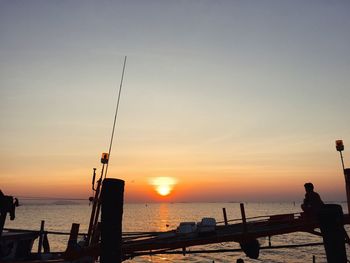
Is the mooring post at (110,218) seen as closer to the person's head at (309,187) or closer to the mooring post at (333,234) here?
the mooring post at (333,234)

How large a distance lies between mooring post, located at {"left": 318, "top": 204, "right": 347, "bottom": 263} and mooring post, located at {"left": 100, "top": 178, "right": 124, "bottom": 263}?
5.95 metres

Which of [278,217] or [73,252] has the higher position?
[278,217]

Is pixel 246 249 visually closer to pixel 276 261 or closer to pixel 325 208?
pixel 325 208

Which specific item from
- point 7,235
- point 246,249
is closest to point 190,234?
point 246,249

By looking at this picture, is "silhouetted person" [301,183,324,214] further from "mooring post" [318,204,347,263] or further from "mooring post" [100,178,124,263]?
"mooring post" [100,178,124,263]

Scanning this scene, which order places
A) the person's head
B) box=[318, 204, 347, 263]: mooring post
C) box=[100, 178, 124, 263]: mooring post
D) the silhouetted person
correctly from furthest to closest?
the person's head < the silhouetted person < box=[318, 204, 347, 263]: mooring post < box=[100, 178, 124, 263]: mooring post

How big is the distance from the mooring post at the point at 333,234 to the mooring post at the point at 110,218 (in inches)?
234

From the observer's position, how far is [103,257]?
28.9ft

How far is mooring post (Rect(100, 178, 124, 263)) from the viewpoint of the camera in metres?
8.74

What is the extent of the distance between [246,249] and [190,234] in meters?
3.78

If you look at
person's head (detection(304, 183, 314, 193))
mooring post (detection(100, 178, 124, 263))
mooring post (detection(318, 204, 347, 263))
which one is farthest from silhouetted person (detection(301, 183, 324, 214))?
mooring post (detection(100, 178, 124, 263))

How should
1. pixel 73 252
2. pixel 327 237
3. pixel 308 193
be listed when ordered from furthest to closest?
pixel 308 193, pixel 73 252, pixel 327 237

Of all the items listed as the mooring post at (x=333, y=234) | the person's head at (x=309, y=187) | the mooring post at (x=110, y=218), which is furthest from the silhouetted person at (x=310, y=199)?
the mooring post at (x=110, y=218)

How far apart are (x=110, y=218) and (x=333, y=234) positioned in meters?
6.36
